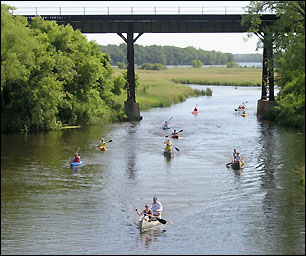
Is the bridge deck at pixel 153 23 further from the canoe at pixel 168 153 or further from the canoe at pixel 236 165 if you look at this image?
the canoe at pixel 236 165

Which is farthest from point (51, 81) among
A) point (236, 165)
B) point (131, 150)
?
point (236, 165)

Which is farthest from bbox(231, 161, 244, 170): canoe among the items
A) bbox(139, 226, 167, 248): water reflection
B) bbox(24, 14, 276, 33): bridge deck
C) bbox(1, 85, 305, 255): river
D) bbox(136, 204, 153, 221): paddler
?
bbox(24, 14, 276, 33): bridge deck

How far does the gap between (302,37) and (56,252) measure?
23.1 meters

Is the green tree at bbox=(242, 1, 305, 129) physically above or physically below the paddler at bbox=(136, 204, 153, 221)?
above

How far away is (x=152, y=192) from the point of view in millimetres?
44031

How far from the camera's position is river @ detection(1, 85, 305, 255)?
1335 inches

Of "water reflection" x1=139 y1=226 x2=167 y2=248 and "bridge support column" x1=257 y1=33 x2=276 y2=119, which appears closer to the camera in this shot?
"water reflection" x1=139 y1=226 x2=167 y2=248

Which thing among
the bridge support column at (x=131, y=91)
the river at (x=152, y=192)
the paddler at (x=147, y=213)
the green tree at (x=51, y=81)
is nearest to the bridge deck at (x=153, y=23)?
the bridge support column at (x=131, y=91)

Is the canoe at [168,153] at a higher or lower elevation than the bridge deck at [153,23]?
lower

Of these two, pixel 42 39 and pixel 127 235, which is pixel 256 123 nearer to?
pixel 42 39

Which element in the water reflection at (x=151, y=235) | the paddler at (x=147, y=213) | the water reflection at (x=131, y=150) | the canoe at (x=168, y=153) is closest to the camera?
the water reflection at (x=151, y=235)

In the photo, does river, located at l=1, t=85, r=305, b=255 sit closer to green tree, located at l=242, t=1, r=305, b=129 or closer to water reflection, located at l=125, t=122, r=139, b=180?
water reflection, located at l=125, t=122, r=139, b=180

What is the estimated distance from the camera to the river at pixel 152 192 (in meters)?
33.9

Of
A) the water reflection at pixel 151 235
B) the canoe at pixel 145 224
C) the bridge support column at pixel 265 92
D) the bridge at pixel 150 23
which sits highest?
the bridge at pixel 150 23
